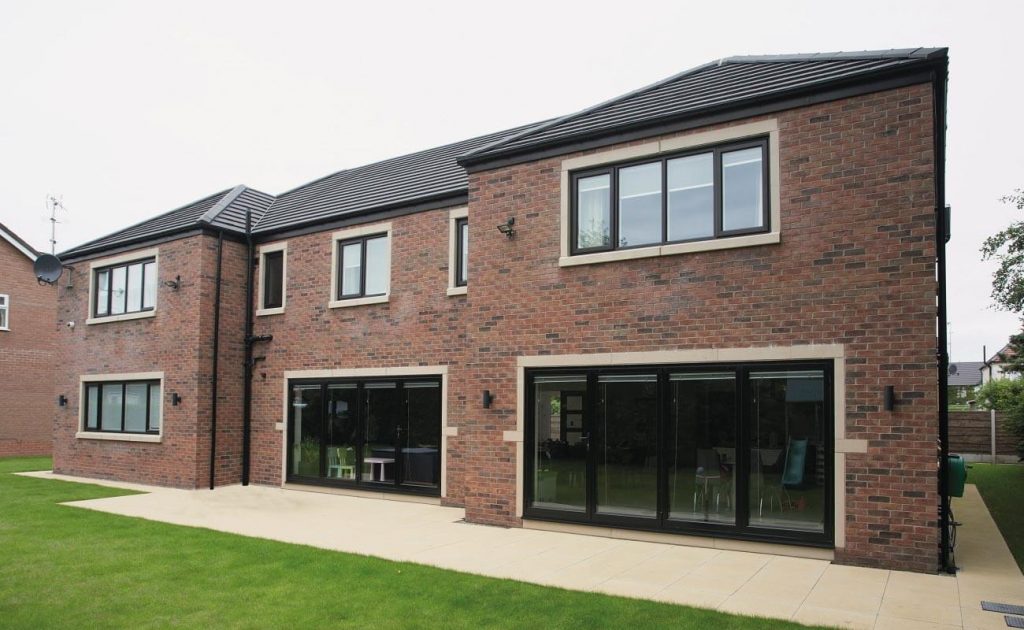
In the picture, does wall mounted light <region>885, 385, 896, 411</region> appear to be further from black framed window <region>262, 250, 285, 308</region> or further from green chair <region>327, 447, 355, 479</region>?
black framed window <region>262, 250, 285, 308</region>

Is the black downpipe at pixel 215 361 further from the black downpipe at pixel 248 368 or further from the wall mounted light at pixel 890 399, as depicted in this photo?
the wall mounted light at pixel 890 399

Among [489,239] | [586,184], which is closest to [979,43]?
[586,184]

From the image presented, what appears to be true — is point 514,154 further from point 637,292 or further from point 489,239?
point 637,292

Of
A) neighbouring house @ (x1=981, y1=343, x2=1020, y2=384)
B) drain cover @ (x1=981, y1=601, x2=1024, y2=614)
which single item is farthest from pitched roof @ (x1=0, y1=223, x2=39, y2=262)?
neighbouring house @ (x1=981, y1=343, x2=1020, y2=384)

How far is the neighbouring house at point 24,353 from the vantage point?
23594 millimetres

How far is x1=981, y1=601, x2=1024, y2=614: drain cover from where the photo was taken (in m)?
6.20

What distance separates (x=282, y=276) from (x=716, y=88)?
32.6ft

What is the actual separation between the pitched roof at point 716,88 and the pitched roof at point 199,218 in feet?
24.5

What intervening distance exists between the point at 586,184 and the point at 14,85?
862cm

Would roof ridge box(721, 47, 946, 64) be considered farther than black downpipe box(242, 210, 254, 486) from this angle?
No

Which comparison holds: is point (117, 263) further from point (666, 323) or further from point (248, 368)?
point (666, 323)

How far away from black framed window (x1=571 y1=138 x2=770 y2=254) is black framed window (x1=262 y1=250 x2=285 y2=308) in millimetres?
8099

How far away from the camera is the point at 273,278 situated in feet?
51.7

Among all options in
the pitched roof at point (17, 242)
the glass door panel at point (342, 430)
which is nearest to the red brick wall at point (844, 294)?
the glass door panel at point (342, 430)
